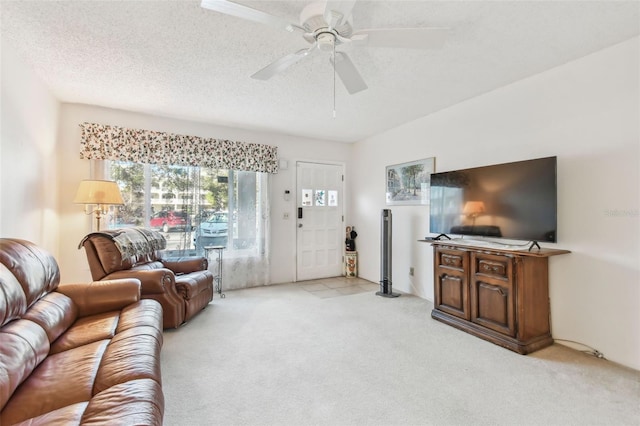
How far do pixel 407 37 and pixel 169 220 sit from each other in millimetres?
3625

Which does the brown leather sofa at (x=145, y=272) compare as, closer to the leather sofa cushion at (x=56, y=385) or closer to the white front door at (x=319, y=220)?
the leather sofa cushion at (x=56, y=385)

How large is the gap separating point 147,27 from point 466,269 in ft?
10.8

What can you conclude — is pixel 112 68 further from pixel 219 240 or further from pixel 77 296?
pixel 219 240

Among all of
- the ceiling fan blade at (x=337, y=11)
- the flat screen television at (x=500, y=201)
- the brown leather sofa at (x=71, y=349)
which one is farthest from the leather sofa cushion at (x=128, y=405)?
the flat screen television at (x=500, y=201)

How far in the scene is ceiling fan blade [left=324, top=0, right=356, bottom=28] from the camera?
4.82ft

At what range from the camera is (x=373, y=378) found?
211cm

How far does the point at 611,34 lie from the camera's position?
2.18m

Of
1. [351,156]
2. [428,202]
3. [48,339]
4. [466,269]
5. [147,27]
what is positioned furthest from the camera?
[351,156]

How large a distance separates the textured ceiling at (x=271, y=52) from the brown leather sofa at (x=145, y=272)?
5.07 feet

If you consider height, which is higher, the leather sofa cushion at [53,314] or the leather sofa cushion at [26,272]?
the leather sofa cushion at [26,272]

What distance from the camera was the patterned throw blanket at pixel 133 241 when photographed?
288cm

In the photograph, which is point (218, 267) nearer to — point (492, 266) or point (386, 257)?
point (386, 257)

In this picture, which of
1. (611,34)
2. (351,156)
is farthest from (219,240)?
(611,34)

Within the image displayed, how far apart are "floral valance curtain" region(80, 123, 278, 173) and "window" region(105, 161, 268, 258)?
0.15 m
